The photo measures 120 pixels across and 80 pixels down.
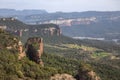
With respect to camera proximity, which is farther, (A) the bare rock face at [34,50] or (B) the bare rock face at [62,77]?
(A) the bare rock face at [34,50]

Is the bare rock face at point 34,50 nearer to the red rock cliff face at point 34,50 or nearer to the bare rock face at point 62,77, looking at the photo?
the red rock cliff face at point 34,50

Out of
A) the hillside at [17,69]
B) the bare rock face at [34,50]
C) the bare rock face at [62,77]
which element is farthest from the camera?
the bare rock face at [34,50]

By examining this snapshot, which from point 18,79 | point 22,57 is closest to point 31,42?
Answer: point 22,57

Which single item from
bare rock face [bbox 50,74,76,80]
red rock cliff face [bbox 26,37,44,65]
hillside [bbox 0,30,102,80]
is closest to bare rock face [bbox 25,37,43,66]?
red rock cliff face [bbox 26,37,44,65]

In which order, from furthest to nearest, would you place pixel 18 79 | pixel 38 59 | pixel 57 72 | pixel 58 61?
pixel 58 61
pixel 38 59
pixel 57 72
pixel 18 79

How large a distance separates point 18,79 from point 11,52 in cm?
1349

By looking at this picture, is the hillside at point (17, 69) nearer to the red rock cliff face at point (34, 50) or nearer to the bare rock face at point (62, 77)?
the bare rock face at point (62, 77)

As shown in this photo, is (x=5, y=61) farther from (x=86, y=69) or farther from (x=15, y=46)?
(x=86, y=69)

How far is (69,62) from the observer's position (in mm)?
135250

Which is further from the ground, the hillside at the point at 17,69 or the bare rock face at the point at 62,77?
the hillside at the point at 17,69

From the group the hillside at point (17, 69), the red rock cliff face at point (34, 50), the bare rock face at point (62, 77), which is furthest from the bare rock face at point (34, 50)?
the bare rock face at point (62, 77)

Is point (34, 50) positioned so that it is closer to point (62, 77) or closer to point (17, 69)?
point (62, 77)

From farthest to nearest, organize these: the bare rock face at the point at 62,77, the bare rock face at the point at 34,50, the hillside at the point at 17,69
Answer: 1. the bare rock face at the point at 34,50
2. the bare rock face at the point at 62,77
3. the hillside at the point at 17,69

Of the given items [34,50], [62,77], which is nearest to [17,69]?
[62,77]
